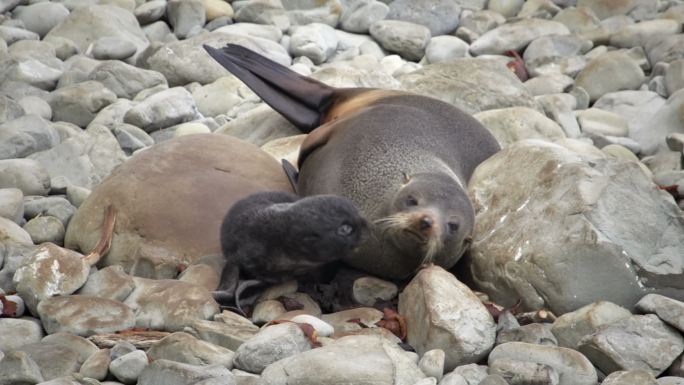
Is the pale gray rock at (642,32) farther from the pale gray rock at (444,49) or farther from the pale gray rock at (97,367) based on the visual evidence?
the pale gray rock at (97,367)

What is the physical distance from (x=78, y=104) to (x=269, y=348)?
13.6ft

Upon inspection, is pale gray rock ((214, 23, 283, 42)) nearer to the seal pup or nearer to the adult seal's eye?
the seal pup

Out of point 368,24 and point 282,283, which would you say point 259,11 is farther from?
point 282,283

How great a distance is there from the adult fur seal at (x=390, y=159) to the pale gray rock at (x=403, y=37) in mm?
1999

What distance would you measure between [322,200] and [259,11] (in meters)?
5.10

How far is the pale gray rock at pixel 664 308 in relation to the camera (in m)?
5.30

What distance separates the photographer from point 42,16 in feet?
34.0

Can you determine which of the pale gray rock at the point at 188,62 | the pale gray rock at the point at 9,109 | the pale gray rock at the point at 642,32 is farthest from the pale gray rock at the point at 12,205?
the pale gray rock at the point at 642,32

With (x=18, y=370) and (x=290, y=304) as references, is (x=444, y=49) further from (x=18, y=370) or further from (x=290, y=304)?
(x=18, y=370)

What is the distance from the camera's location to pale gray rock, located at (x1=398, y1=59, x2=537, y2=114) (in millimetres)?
8930

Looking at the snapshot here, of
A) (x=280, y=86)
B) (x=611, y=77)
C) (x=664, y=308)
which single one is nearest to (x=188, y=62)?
(x=280, y=86)

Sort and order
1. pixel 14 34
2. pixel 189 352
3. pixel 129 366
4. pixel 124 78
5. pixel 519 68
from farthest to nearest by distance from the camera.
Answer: pixel 519 68 → pixel 14 34 → pixel 124 78 → pixel 189 352 → pixel 129 366

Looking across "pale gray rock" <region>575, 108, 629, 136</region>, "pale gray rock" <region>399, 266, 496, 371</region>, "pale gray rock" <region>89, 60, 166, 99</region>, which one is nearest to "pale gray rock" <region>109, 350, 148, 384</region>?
"pale gray rock" <region>399, 266, 496, 371</region>

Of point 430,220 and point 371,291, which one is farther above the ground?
point 430,220
